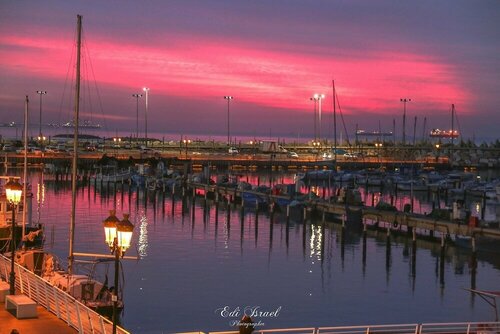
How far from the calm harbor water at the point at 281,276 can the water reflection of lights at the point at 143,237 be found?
71 millimetres

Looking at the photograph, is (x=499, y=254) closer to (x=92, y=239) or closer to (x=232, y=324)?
(x=232, y=324)

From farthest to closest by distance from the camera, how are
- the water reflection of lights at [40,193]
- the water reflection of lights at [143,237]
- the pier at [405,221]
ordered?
the water reflection of lights at [40,193] < the water reflection of lights at [143,237] < the pier at [405,221]

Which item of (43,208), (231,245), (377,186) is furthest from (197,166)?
(231,245)

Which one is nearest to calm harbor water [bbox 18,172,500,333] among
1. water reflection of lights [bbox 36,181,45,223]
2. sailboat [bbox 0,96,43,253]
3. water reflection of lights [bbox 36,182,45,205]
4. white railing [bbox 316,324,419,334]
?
sailboat [bbox 0,96,43,253]

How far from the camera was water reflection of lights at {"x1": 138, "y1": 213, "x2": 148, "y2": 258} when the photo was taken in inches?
1801

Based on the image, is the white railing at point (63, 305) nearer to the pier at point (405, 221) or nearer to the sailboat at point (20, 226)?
the sailboat at point (20, 226)

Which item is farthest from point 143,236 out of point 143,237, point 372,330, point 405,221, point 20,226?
point 372,330

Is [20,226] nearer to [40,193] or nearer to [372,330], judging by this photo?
[372,330]

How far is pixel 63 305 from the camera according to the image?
759 inches

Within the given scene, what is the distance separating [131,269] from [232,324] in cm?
1166

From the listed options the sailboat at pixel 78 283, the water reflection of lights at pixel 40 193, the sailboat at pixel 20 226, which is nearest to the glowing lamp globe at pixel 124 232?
the sailboat at pixel 78 283

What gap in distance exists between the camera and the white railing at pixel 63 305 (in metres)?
17.2

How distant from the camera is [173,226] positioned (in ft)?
192

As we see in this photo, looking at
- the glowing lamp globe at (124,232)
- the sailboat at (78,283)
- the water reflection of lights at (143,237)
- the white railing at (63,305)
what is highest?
the glowing lamp globe at (124,232)
